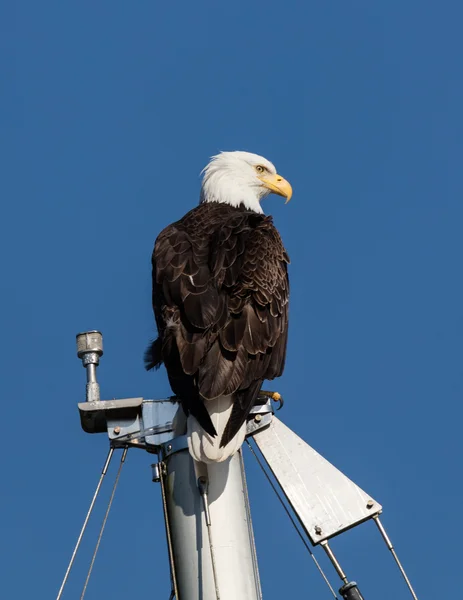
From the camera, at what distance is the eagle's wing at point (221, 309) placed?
5.92 m

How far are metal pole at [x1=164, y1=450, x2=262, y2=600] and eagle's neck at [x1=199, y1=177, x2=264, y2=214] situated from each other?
3.47 meters

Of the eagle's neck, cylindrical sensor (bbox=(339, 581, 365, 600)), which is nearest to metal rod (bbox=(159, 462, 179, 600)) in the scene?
cylindrical sensor (bbox=(339, 581, 365, 600))

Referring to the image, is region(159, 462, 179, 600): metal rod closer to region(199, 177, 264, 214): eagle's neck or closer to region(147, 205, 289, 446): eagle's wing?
region(147, 205, 289, 446): eagle's wing

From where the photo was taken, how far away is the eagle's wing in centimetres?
592

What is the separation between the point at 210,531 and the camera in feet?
17.4

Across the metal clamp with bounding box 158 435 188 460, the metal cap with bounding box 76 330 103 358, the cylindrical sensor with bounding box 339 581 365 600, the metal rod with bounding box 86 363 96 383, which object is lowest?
the cylindrical sensor with bounding box 339 581 365 600

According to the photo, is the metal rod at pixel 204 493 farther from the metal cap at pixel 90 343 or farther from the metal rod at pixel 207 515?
the metal cap at pixel 90 343

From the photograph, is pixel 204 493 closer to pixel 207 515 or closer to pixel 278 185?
pixel 207 515

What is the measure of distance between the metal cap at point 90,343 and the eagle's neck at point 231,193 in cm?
278

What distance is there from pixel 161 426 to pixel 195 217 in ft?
7.71

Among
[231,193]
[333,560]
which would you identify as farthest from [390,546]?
[231,193]

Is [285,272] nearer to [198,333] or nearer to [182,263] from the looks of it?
[182,263]

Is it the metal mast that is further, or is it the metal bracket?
the metal bracket

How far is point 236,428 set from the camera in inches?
223
